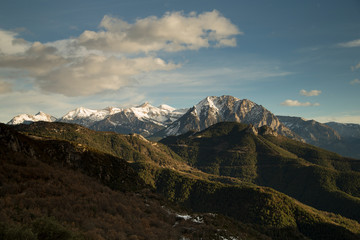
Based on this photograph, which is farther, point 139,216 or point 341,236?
point 341,236

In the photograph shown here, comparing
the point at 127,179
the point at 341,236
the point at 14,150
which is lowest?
the point at 341,236

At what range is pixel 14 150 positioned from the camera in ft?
138

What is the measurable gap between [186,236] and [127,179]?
4604 centimetres

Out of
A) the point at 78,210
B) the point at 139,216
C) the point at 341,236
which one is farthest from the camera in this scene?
the point at 341,236

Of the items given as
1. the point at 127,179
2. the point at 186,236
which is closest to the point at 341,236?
the point at 127,179

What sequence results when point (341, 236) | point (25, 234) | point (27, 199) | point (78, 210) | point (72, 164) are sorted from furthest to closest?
point (341, 236)
point (72, 164)
point (78, 210)
point (27, 199)
point (25, 234)

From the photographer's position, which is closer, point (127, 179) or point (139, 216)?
point (139, 216)

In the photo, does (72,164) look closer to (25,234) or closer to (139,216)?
(139,216)

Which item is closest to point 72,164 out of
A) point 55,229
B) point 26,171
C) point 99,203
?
point 26,171

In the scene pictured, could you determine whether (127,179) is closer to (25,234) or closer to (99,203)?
(99,203)

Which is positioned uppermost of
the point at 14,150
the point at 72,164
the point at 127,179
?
the point at 14,150

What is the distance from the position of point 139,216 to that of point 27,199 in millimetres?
15092

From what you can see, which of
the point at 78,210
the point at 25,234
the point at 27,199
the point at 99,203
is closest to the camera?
the point at 25,234

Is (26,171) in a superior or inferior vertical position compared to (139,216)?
superior
